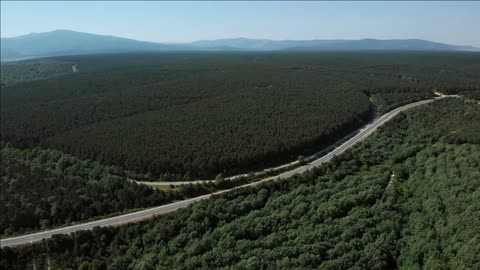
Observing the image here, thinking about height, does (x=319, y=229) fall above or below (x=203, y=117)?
below

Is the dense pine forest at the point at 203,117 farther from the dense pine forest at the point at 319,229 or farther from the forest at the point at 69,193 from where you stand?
the dense pine forest at the point at 319,229

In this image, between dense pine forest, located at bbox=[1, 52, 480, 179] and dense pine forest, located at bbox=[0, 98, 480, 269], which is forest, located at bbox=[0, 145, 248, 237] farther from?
dense pine forest, located at bbox=[0, 98, 480, 269]

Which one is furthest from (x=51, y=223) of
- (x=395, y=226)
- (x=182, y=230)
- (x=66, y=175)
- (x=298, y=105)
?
(x=298, y=105)

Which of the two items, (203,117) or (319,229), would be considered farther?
(203,117)

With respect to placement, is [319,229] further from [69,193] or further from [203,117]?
[203,117]

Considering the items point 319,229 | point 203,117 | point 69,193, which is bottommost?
point 69,193

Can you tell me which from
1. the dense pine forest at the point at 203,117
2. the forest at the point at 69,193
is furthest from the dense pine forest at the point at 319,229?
the dense pine forest at the point at 203,117

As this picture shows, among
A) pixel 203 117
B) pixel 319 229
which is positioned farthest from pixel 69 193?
pixel 203 117
